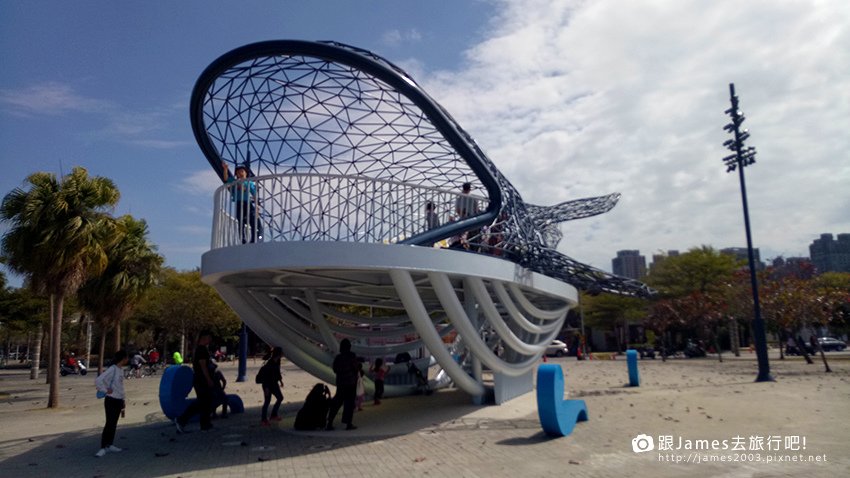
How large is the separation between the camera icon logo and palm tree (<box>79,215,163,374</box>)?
22246mm

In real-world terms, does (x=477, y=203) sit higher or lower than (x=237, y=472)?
higher

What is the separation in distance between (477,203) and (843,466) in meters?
10.0

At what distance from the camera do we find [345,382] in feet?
39.1

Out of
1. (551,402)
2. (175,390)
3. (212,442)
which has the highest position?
(175,390)

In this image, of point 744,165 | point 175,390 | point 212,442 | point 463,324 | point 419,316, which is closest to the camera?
point 212,442

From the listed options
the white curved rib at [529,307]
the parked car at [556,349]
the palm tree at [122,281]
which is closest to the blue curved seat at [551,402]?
the white curved rib at [529,307]

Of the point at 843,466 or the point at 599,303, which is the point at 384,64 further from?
the point at 599,303

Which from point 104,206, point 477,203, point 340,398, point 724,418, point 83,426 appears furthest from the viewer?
point 104,206

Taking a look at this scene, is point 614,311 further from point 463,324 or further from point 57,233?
point 57,233

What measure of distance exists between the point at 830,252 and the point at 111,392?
508 ft

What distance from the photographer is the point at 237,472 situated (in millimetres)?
8719

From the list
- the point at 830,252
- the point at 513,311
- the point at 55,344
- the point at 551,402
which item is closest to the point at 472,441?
the point at 551,402

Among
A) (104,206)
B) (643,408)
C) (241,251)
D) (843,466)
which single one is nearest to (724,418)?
(643,408)

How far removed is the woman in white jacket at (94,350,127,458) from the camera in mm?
9812
